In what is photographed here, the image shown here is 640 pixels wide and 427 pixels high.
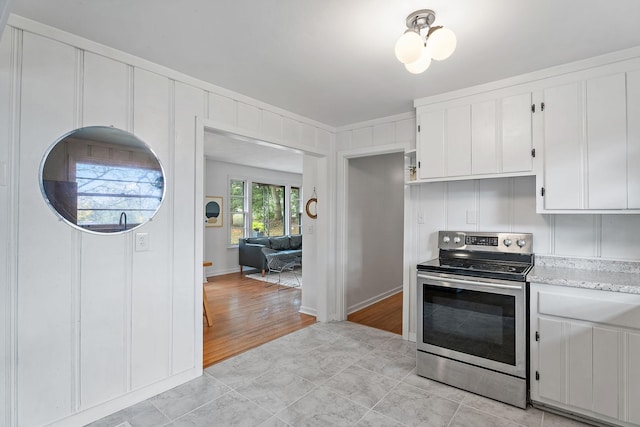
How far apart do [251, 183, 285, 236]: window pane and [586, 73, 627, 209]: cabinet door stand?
255 inches

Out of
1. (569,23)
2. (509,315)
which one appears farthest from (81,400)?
(569,23)

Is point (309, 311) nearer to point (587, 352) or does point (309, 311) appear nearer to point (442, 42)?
point (587, 352)

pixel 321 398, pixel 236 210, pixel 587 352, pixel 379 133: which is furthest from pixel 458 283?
pixel 236 210

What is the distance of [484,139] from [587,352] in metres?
1.62

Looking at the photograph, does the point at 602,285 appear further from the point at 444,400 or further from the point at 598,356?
the point at 444,400

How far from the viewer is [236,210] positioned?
24.0ft

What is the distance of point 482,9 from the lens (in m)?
1.64

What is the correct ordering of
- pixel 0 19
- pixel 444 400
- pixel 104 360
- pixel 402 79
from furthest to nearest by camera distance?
pixel 402 79 < pixel 444 400 < pixel 104 360 < pixel 0 19

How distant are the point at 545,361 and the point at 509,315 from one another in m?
0.34

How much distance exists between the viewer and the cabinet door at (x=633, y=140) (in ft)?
6.68

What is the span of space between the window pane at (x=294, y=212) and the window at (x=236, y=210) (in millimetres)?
1451

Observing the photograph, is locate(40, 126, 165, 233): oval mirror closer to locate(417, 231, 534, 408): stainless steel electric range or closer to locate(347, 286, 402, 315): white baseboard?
locate(417, 231, 534, 408): stainless steel electric range

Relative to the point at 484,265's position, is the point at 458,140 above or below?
above

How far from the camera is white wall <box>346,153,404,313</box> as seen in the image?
13.7ft
